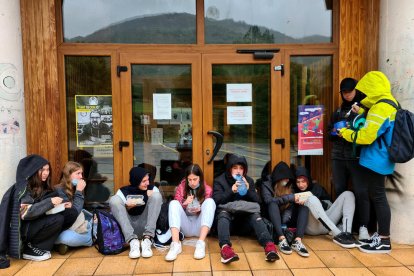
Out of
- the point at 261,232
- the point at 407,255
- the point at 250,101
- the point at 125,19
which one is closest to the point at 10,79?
the point at 125,19

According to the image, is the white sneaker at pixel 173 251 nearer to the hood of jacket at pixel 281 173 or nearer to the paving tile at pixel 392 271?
the hood of jacket at pixel 281 173

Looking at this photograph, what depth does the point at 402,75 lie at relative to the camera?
4035mm

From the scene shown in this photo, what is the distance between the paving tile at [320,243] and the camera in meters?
4.01

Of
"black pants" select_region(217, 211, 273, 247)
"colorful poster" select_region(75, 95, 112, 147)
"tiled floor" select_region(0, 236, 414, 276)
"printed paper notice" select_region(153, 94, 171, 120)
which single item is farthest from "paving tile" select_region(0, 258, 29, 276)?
"printed paper notice" select_region(153, 94, 171, 120)

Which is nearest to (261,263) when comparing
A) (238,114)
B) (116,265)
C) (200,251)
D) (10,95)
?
(200,251)

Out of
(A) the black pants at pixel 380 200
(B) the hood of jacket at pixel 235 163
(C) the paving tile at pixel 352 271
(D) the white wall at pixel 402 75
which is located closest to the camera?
(C) the paving tile at pixel 352 271

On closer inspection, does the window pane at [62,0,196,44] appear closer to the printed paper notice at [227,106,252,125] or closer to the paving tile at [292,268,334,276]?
the printed paper notice at [227,106,252,125]

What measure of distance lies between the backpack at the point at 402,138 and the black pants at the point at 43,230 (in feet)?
11.8

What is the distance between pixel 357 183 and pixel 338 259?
38.0 inches

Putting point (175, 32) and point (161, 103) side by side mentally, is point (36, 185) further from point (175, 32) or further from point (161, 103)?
point (175, 32)

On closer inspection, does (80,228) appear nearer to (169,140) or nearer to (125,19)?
(169,140)

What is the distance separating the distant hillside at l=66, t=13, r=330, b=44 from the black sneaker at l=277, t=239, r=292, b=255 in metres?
2.64

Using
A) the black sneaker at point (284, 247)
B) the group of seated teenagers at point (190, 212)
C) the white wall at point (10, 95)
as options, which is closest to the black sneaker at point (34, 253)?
the group of seated teenagers at point (190, 212)

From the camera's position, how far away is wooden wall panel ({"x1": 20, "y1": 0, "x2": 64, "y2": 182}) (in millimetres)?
4445
